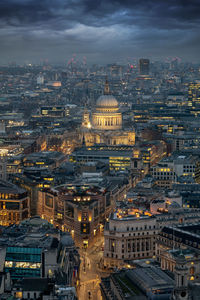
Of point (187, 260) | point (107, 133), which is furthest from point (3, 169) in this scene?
point (187, 260)

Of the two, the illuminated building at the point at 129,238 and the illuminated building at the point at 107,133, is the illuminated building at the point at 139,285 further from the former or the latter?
the illuminated building at the point at 107,133

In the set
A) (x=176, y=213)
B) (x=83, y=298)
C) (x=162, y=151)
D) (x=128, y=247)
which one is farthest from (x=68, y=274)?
(x=162, y=151)

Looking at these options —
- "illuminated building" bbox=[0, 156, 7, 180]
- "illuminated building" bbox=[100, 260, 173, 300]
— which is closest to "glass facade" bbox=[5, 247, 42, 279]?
"illuminated building" bbox=[100, 260, 173, 300]

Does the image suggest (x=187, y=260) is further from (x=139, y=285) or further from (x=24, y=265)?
(x=24, y=265)

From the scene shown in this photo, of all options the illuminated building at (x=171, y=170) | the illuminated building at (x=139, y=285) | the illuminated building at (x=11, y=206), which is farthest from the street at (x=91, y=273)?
the illuminated building at (x=171, y=170)

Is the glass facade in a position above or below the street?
above

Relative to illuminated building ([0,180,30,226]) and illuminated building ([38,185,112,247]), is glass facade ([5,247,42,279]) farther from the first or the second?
illuminated building ([0,180,30,226])

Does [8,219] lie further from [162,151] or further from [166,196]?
[162,151]
